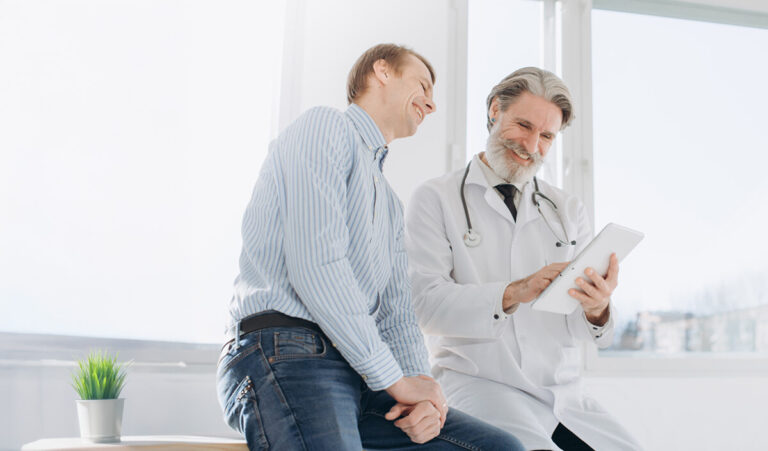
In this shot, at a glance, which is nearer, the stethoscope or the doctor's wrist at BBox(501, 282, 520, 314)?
the doctor's wrist at BBox(501, 282, 520, 314)

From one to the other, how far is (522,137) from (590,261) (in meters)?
0.56

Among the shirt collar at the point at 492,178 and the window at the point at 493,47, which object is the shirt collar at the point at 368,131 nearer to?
the shirt collar at the point at 492,178

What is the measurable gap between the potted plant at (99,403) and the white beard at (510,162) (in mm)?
1274

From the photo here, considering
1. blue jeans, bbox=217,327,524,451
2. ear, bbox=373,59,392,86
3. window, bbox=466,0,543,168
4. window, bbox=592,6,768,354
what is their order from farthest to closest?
window, bbox=592,6,768,354 < window, bbox=466,0,543,168 < ear, bbox=373,59,392,86 < blue jeans, bbox=217,327,524,451

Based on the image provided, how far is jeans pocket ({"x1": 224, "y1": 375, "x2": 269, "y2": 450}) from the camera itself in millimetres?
1116

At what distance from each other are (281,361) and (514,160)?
114cm

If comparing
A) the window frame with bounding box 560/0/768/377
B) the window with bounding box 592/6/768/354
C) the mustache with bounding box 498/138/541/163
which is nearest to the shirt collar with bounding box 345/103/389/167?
the mustache with bounding box 498/138/541/163

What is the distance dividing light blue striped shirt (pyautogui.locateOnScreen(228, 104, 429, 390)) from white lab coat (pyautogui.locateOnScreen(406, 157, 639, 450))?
1.33ft

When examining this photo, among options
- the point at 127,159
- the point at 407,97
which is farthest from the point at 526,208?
the point at 127,159

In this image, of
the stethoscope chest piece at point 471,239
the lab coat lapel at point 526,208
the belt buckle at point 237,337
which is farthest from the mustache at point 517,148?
the belt buckle at point 237,337

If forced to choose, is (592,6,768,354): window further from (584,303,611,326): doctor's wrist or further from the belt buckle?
the belt buckle

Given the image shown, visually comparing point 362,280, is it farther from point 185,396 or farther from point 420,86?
point 185,396

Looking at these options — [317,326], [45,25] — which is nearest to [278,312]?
[317,326]

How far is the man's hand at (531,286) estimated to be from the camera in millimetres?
1647
